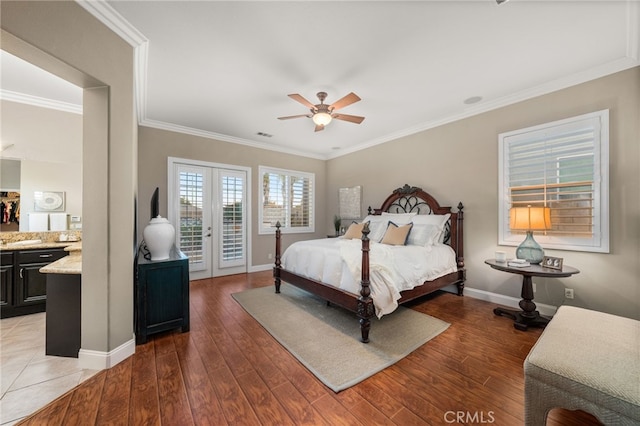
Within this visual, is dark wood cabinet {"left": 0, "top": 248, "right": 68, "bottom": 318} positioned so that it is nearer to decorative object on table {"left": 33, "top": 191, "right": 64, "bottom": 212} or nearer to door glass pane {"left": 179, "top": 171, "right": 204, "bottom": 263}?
decorative object on table {"left": 33, "top": 191, "right": 64, "bottom": 212}

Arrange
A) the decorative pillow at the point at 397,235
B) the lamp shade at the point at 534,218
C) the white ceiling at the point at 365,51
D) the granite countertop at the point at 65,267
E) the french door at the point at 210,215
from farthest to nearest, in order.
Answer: the french door at the point at 210,215 < the decorative pillow at the point at 397,235 < the lamp shade at the point at 534,218 < the granite countertop at the point at 65,267 < the white ceiling at the point at 365,51

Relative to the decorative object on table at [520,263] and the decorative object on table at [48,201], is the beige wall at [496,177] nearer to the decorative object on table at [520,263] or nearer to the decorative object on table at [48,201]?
the decorative object on table at [520,263]


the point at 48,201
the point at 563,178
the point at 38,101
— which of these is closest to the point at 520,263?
the point at 563,178

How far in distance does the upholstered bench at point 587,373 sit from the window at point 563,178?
66.4 inches

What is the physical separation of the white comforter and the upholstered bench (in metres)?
1.23

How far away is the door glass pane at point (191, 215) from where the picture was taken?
177 inches

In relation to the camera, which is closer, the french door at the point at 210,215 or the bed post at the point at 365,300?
the bed post at the point at 365,300

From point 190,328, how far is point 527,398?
9.62 feet

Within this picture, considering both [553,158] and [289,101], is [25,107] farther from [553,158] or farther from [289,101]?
[553,158]

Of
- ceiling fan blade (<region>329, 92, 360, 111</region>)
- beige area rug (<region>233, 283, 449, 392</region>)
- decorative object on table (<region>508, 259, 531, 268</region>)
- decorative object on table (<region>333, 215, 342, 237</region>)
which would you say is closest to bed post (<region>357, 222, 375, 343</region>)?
beige area rug (<region>233, 283, 449, 392</region>)

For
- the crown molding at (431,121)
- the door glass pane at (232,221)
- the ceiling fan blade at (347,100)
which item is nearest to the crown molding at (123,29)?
the crown molding at (431,121)

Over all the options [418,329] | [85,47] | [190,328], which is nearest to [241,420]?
[190,328]

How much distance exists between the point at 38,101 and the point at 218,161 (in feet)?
7.95

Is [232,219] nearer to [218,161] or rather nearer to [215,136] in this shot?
[218,161]
